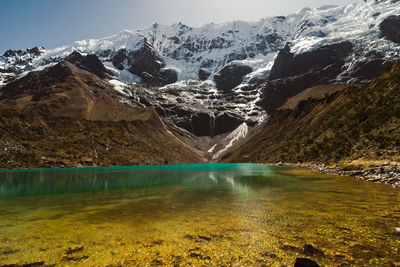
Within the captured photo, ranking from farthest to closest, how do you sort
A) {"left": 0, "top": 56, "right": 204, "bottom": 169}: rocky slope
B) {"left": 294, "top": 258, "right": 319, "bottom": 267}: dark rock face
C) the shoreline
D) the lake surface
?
{"left": 0, "top": 56, "right": 204, "bottom": 169}: rocky slope
the shoreline
the lake surface
{"left": 294, "top": 258, "right": 319, "bottom": 267}: dark rock face

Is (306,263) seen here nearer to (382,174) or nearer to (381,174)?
(382,174)

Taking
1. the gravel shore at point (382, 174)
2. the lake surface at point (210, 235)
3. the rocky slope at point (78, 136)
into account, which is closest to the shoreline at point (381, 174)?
the gravel shore at point (382, 174)

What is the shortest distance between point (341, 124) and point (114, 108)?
173 meters

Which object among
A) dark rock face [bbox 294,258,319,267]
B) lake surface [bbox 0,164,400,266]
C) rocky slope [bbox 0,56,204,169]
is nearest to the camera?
dark rock face [bbox 294,258,319,267]

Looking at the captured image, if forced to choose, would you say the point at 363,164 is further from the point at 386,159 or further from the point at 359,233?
the point at 359,233

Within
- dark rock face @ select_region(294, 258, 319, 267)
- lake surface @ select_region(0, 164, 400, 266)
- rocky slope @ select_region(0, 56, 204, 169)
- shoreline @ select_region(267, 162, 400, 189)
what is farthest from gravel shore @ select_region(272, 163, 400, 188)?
rocky slope @ select_region(0, 56, 204, 169)

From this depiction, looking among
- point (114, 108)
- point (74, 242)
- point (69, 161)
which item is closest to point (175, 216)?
point (74, 242)

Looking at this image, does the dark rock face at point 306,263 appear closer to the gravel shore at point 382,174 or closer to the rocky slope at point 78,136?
the gravel shore at point 382,174

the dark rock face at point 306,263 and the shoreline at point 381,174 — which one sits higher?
the dark rock face at point 306,263

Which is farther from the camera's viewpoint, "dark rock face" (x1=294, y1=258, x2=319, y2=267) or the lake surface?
the lake surface

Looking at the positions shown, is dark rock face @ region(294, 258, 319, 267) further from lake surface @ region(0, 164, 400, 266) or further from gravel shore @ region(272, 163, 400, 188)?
gravel shore @ region(272, 163, 400, 188)

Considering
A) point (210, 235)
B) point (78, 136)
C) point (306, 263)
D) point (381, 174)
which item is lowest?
point (381, 174)

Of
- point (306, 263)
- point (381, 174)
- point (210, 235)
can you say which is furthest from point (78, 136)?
point (306, 263)

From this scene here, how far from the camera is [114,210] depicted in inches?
637
